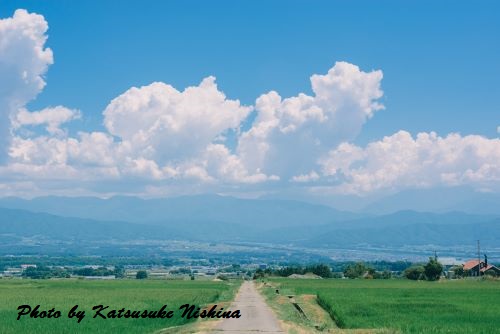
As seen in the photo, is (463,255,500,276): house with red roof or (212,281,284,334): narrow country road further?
(463,255,500,276): house with red roof

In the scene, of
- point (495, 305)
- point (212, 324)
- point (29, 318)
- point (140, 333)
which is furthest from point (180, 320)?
point (495, 305)

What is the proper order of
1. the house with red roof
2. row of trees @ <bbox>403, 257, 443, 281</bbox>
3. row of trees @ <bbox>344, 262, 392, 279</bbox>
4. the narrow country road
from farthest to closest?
row of trees @ <bbox>344, 262, 392, 279</bbox>, the house with red roof, row of trees @ <bbox>403, 257, 443, 281</bbox>, the narrow country road

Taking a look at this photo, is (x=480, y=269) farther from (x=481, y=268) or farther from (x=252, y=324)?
(x=252, y=324)

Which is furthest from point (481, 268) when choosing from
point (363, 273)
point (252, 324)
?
point (252, 324)

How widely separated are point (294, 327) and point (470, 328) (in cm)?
776

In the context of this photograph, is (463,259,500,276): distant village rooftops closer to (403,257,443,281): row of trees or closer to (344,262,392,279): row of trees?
(403,257,443,281): row of trees

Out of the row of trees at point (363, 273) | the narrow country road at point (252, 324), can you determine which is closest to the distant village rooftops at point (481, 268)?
the row of trees at point (363, 273)

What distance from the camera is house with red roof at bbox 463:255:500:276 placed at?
10660cm

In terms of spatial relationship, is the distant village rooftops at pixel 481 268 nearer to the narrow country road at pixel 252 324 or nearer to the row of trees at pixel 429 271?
the row of trees at pixel 429 271

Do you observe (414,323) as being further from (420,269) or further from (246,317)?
(420,269)

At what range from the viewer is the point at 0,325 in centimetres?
2947

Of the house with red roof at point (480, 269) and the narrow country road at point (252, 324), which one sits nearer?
the narrow country road at point (252, 324)

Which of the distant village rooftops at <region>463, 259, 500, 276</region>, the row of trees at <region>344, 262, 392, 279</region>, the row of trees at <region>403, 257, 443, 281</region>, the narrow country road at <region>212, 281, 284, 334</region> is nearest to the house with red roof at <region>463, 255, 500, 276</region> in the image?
the distant village rooftops at <region>463, 259, 500, 276</region>

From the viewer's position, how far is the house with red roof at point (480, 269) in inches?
4197
